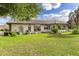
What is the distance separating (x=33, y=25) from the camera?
3430mm

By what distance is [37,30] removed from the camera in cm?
345

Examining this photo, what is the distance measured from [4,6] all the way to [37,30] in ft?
1.66

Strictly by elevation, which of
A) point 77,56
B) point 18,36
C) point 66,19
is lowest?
point 77,56

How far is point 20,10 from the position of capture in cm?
346

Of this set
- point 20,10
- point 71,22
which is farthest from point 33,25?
point 71,22

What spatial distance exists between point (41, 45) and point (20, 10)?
519 millimetres

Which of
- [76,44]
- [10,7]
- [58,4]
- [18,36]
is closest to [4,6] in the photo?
[10,7]

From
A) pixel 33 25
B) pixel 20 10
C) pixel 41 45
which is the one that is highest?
pixel 20 10

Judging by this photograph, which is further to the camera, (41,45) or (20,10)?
(20,10)

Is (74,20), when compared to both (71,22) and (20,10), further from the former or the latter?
(20,10)

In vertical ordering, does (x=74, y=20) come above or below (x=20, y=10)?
below

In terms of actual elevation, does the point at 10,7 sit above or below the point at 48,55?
above

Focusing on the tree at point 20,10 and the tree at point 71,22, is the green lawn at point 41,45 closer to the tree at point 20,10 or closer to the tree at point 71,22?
the tree at point 71,22

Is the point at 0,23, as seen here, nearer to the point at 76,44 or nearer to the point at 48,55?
the point at 48,55
